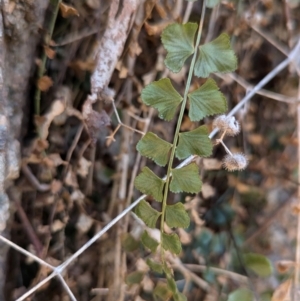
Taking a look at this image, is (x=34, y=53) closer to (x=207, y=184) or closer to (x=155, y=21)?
(x=155, y=21)

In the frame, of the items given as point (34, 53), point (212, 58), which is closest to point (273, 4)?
point (212, 58)

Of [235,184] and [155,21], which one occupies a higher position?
[155,21]

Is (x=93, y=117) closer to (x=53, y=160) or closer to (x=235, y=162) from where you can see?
(x=53, y=160)

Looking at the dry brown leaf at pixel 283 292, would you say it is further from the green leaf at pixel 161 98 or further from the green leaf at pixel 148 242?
the green leaf at pixel 161 98

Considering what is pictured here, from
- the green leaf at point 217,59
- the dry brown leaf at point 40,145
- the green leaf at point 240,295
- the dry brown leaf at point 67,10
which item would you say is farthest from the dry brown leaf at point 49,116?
the green leaf at point 240,295

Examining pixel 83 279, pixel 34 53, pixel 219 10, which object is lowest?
pixel 83 279

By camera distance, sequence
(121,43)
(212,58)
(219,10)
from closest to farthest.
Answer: (212,58) < (121,43) < (219,10)

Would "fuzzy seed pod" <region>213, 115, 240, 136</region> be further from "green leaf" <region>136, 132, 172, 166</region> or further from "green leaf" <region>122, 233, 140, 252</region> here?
"green leaf" <region>122, 233, 140, 252</region>

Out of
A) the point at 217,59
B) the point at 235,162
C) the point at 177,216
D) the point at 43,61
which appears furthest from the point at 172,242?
the point at 43,61
